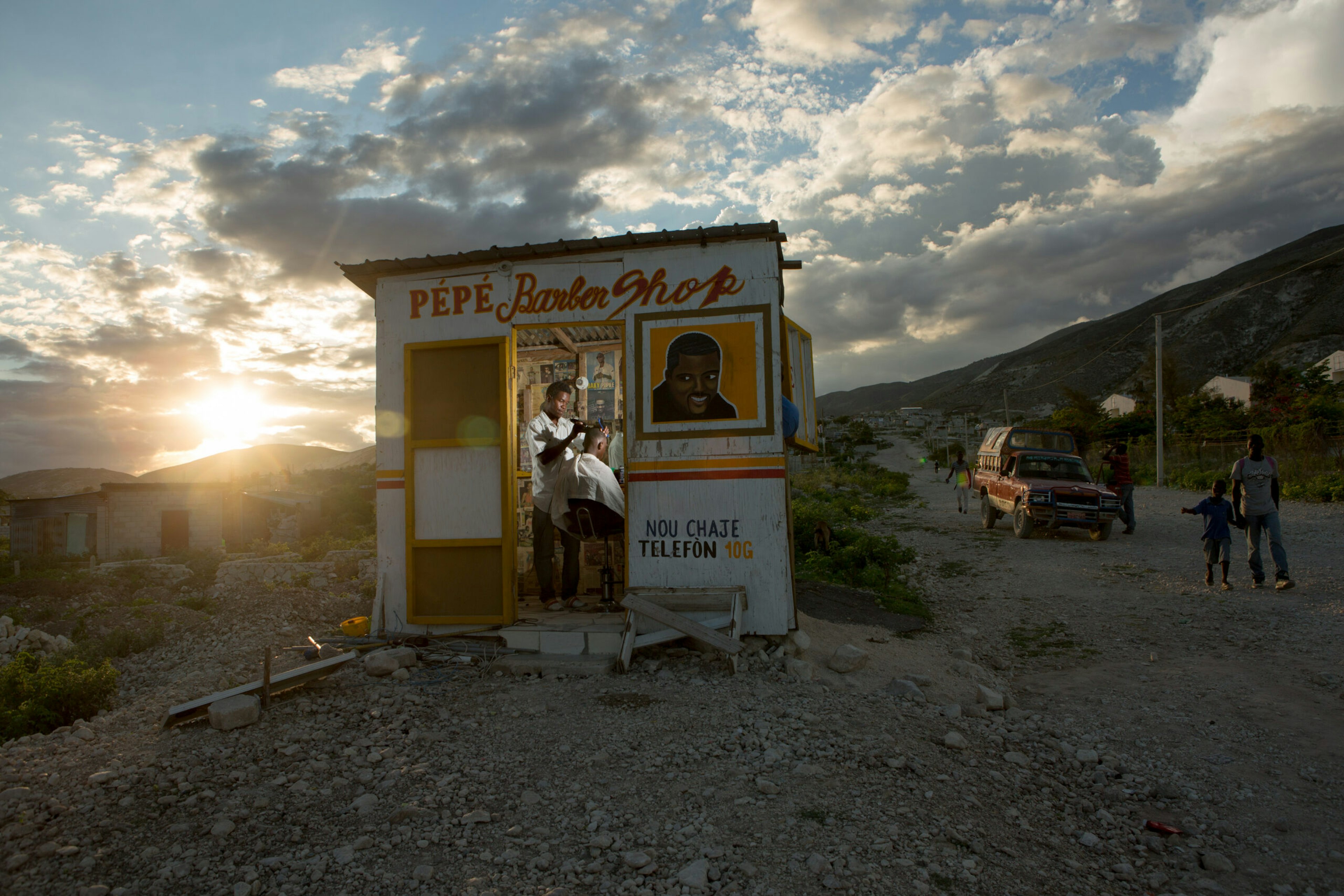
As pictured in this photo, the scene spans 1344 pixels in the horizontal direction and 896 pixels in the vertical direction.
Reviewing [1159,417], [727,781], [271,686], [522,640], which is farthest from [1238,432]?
[271,686]

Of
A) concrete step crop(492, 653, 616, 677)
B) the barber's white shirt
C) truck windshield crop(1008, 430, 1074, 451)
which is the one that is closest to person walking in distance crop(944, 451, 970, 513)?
truck windshield crop(1008, 430, 1074, 451)

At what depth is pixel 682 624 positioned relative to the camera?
18.5 feet

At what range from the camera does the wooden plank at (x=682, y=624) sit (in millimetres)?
5562

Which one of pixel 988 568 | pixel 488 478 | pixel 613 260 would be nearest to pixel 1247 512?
pixel 988 568

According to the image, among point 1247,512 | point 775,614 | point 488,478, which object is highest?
point 488,478

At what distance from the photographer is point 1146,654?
644cm

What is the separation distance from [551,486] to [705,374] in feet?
6.24

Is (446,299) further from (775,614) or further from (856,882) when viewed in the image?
(856,882)

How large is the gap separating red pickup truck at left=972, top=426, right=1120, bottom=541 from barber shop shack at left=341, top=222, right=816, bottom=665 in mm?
9069

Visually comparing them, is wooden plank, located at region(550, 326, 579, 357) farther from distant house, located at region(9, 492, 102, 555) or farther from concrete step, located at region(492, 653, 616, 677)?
distant house, located at region(9, 492, 102, 555)

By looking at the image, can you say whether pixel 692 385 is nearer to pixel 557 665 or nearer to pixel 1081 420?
pixel 557 665

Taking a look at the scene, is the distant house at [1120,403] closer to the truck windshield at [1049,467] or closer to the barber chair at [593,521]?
the truck windshield at [1049,467]

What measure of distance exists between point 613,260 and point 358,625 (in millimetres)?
4230

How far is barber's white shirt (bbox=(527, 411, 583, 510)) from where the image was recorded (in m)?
6.73
